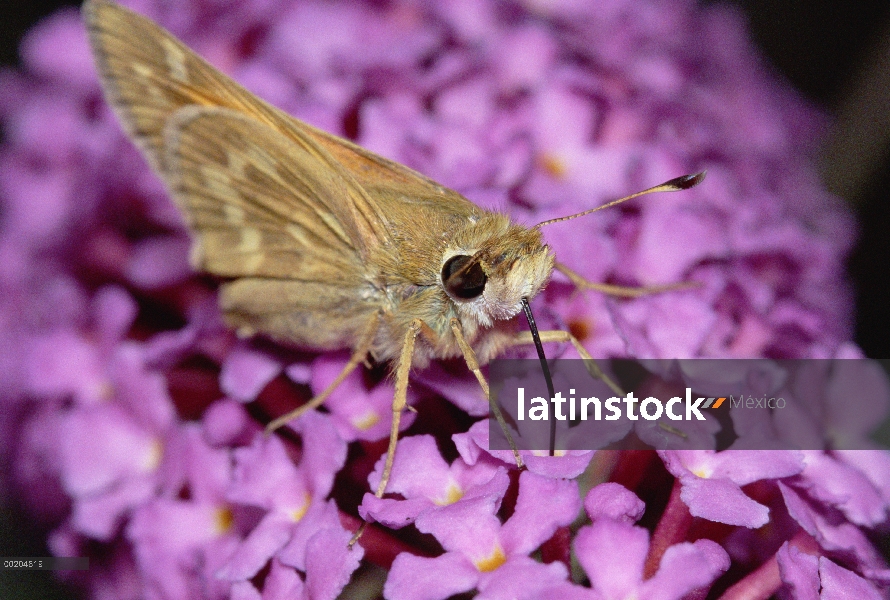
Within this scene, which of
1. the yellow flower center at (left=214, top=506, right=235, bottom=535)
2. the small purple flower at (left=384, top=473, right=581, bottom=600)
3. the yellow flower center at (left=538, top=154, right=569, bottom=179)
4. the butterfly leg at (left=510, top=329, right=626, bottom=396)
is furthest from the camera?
the yellow flower center at (left=538, top=154, right=569, bottom=179)

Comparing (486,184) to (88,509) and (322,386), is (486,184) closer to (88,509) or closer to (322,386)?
(322,386)

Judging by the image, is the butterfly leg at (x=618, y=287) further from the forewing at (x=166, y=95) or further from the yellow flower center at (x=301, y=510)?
the yellow flower center at (x=301, y=510)

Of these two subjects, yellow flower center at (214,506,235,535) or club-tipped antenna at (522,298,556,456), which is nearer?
club-tipped antenna at (522,298,556,456)

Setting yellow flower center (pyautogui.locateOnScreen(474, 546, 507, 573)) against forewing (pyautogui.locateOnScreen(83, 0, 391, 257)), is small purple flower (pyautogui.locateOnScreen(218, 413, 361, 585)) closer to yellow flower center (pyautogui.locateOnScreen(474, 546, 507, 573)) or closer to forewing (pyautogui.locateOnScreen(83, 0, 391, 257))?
yellow flower center (pyautogui.locateOnScreen(474, 546, 507, 573))

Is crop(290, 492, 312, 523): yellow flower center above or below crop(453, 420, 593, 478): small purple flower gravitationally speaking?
below

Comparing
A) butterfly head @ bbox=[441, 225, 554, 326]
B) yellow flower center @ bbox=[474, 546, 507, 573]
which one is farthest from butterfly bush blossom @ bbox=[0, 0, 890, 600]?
butterfly head @ bbox=[441, 225, 554, 326]

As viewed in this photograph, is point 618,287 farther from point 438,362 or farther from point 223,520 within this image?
point 223,520

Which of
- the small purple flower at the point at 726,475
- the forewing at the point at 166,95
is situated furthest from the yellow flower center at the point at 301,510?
the small purple flower at the point at 726,475

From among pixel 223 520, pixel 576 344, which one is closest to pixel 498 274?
pixel 576 344

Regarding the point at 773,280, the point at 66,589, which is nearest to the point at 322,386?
the point at 66,589
